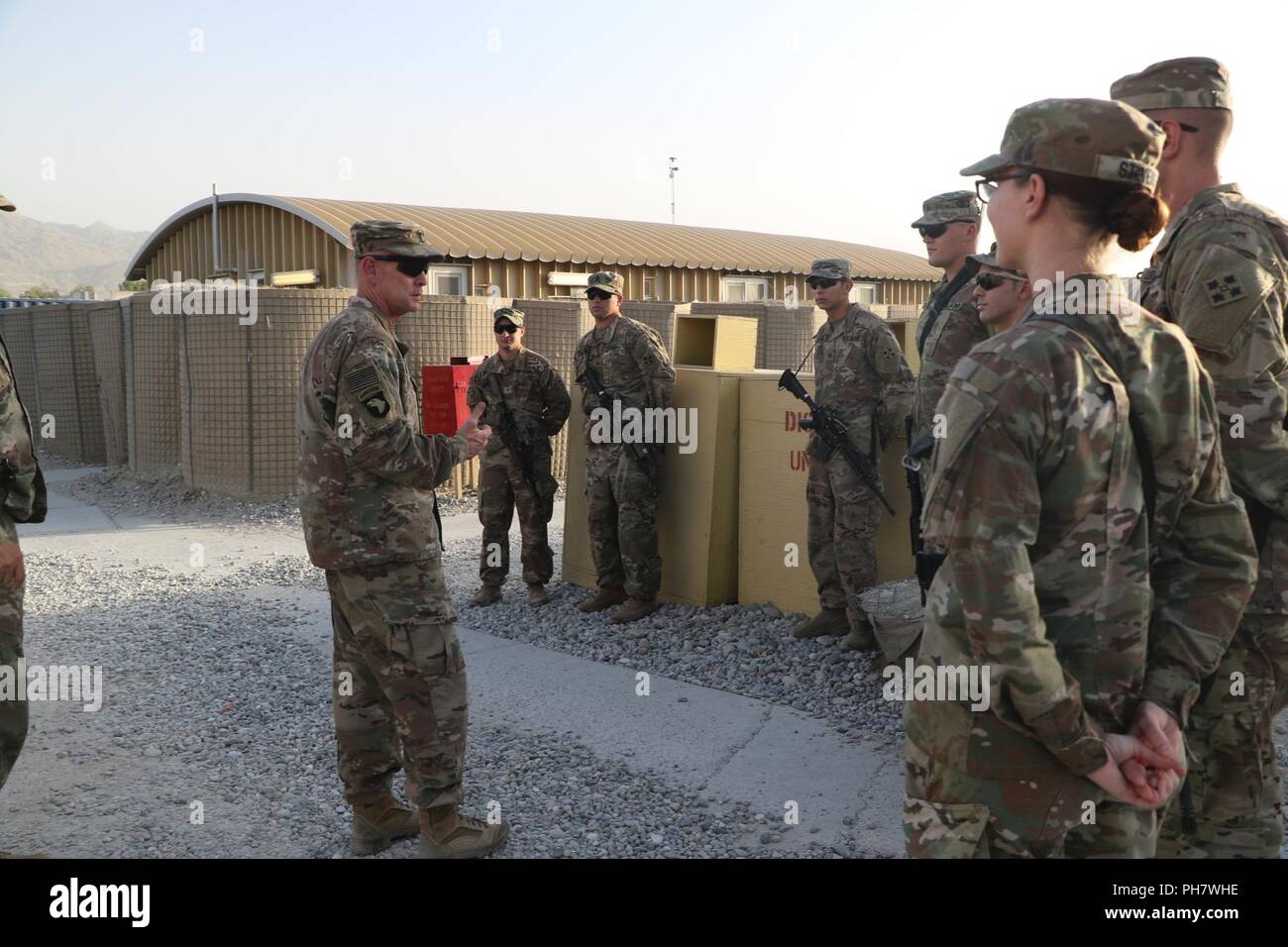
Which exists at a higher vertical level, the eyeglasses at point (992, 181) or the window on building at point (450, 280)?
the window on building at point (450, 280)

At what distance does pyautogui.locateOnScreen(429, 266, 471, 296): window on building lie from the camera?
17.8 meters

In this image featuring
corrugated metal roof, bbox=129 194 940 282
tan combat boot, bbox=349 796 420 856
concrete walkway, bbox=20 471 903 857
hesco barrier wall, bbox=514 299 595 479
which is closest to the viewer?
tan combat boot, bbox=349 796 420 856

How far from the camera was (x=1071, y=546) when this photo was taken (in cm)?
174

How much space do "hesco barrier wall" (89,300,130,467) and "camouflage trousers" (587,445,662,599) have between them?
8637 millimetres

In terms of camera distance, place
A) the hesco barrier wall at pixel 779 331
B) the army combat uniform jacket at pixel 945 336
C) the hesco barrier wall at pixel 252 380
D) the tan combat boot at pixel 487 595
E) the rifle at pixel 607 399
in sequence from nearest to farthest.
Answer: the army combat uniform jacket at pixel 945 336, the rifle at pixel 607 399, the tan combat boot at pixel 487 595, the hesco barrier wall at pixel 252 380, the hesco barrier wall at pixel 779 331

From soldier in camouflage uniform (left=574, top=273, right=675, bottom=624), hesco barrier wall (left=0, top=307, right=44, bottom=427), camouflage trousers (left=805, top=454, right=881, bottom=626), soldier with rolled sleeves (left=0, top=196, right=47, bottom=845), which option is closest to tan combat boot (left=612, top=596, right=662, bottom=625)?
soldier in camouflage uniform (left=574, top=273, right=675, bottom=624)

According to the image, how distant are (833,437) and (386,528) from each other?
2918mm

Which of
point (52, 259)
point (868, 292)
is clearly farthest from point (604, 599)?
point (52, 259)

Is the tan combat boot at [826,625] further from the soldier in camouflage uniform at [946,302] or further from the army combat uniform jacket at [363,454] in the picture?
the army combat uniform jacket at [363,454]

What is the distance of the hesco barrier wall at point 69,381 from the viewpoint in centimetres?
1417

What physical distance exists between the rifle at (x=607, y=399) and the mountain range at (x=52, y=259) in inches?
5123

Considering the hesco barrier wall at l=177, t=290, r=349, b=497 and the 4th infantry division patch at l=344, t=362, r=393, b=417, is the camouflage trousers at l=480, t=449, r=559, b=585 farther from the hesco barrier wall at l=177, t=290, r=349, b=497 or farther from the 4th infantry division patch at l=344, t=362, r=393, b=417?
the hesco barrier wall at l=177, t=290, r=349, b=497

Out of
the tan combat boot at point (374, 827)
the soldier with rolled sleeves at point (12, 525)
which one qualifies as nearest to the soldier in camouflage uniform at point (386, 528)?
the tan combat boot at point (374, 827)

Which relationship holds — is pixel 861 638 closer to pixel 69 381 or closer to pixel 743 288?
pixel 69 381
